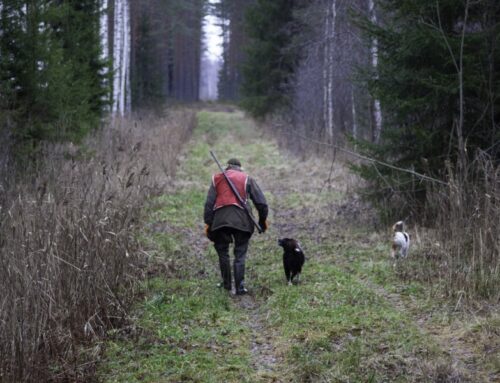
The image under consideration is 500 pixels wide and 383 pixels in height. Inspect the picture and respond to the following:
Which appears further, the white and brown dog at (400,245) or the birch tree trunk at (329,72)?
the birch tree trunk at (329,72)

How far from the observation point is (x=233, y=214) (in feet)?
25.5

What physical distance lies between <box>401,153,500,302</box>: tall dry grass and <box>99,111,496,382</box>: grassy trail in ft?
1.46

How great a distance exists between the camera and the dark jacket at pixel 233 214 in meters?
7.78

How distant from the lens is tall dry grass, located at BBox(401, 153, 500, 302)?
658 cm

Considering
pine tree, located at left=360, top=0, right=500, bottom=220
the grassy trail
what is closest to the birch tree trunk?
pine tree, located at left=360, top=0, right=500, bottom=220

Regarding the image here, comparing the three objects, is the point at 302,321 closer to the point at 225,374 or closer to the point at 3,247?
the point at 225,374

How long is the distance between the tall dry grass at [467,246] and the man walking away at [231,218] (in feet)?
7.40

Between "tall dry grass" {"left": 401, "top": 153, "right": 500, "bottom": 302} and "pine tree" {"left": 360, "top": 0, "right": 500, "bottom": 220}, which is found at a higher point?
"pine tree" {"left": 360, "top": 0, "right": 500, "bottom": 220}

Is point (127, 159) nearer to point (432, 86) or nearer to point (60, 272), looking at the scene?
point (432, 86)

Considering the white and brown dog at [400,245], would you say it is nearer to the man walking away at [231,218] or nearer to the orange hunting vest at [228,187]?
the man walking away at [231,218]

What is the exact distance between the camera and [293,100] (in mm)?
27234

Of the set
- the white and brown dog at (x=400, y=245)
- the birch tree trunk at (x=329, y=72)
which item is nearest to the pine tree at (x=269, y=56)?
the birch tree trunk at (x=329, y=72)

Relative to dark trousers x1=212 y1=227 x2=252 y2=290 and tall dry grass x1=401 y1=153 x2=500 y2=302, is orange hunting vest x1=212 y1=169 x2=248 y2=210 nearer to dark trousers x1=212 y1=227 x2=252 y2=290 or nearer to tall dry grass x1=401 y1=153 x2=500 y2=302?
dark trousers x1=212 y1=227 x2=252 y2=290

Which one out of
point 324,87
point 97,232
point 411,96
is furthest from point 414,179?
point 324,87
